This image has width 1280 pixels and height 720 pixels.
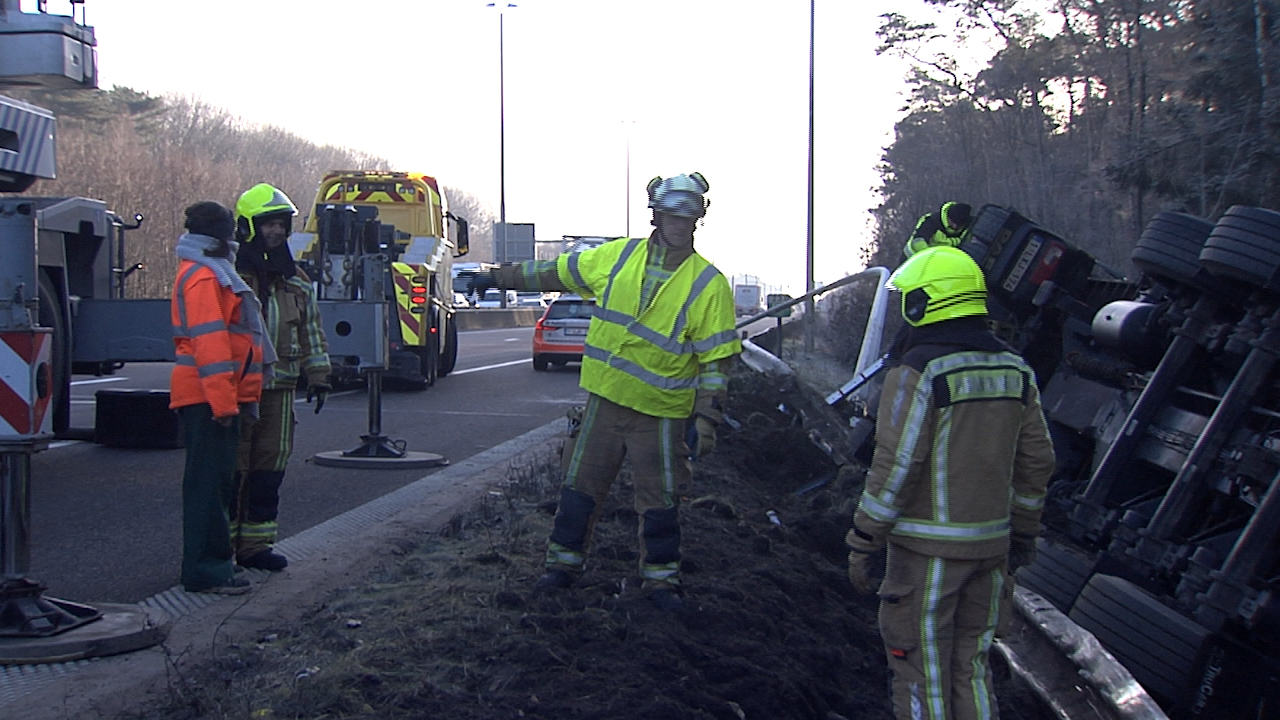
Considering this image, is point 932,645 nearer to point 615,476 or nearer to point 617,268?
point 615,476

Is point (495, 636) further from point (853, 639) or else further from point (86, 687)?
point (853, 639)

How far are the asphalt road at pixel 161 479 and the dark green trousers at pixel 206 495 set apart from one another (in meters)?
0.37

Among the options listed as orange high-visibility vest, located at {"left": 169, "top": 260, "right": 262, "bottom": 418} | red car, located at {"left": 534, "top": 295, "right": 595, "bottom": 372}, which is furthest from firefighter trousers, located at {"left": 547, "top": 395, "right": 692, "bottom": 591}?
red car, located at {"left": 534, "top": 295, "right": 595, "bottom": 372}

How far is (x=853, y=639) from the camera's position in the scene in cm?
604

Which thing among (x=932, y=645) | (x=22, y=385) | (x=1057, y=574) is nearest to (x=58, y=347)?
(x=22, y=385)

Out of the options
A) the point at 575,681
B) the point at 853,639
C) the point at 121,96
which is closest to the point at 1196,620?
the point at 853,639

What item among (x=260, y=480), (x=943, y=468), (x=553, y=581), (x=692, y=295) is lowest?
(x=553, y=581)

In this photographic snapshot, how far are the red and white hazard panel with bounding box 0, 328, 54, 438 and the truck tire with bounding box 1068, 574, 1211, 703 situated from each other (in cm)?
457

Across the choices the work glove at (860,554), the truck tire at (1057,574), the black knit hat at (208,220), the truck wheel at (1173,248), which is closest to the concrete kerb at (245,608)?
the black knit hat at (208,220)

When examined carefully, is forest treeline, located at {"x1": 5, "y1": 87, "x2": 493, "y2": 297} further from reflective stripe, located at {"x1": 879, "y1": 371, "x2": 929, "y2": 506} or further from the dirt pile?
reflective stripe, located at {"x1": 879, "y1": 371, "x2": 929, "y2": 506}

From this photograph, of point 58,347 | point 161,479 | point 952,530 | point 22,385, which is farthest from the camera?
point 58,347

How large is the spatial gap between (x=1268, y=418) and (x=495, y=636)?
11.6 feet

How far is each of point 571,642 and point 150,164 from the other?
51938mm

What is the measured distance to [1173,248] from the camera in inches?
259
